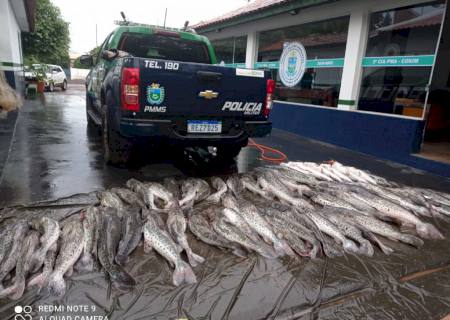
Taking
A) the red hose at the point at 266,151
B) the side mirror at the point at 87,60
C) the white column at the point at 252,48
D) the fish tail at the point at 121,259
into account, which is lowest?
the fish tail at the point at 121,259

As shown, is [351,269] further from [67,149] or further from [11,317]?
[67,149]

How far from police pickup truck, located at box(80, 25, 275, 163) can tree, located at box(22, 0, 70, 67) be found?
935 inches

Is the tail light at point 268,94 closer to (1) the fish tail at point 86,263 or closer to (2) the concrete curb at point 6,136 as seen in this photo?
(1) the fish tail at point 86,263

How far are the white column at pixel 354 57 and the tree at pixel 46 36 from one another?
23577 mm

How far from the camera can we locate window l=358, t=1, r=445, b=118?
737 centimetres

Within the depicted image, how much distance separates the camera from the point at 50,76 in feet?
74.5

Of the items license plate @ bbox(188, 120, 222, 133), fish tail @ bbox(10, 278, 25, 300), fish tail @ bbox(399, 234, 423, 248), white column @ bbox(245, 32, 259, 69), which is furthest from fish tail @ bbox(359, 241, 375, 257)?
white column @ bbox(245, 32, 259, 69)

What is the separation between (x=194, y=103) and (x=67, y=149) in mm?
3500

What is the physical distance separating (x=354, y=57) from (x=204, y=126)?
548cm

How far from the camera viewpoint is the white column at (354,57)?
28.7 feet

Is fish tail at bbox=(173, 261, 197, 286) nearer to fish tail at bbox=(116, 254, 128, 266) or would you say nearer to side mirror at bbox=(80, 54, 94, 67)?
fish tail at bbox=(116, 254, 128, 266)

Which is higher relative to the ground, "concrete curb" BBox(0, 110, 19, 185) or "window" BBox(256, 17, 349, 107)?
"window" BBox(256, 17, 349, 107)

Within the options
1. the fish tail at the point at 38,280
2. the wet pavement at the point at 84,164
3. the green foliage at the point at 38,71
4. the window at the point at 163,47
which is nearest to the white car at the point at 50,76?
the green foliage at the point at 38,71

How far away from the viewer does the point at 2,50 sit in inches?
449
